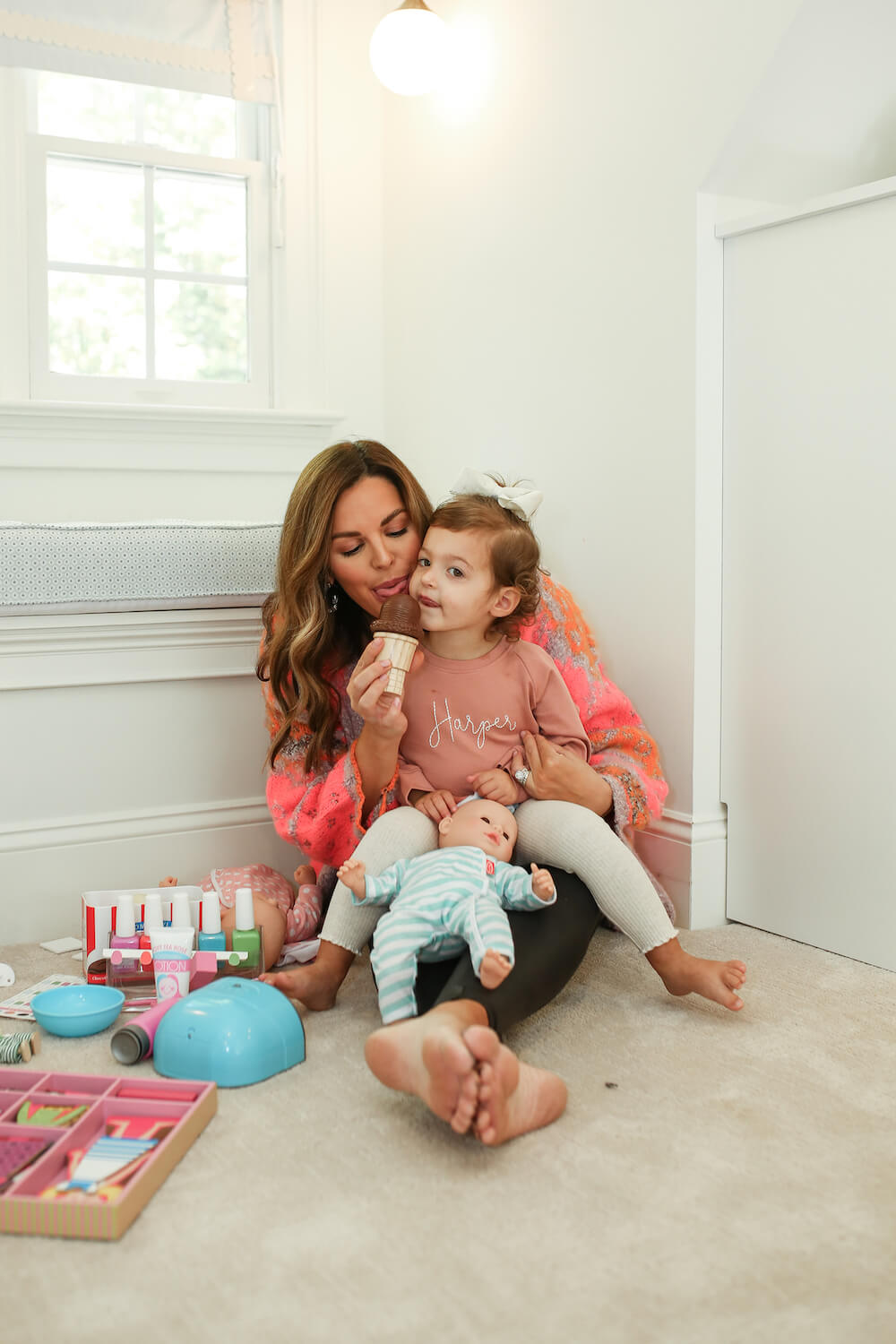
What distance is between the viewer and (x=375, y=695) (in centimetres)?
143

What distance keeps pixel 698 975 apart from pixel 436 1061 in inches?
19.1

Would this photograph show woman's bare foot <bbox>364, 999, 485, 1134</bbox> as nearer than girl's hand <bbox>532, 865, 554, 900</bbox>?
Yes

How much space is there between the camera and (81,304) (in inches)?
101

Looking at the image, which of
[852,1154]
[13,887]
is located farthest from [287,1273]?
[13,887]

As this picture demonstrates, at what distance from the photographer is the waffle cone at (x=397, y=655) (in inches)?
56.2

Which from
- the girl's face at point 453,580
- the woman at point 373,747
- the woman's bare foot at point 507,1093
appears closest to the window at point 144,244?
the woman at point 373,747

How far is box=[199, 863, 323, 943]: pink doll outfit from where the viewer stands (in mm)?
1711

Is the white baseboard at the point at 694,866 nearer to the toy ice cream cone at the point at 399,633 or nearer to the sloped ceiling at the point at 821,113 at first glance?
the toy ice cream cone at the point at 399,633

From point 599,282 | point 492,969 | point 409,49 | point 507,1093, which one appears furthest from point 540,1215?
point 409,49

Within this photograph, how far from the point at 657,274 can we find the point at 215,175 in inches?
54.7

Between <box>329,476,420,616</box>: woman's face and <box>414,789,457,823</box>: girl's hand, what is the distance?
12.2 inches

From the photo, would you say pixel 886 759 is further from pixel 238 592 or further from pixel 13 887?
pixel 13 887

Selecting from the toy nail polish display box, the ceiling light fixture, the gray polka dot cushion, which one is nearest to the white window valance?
the ceiling light fixture

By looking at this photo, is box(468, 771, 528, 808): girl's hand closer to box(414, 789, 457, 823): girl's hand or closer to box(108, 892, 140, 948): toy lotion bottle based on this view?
box(414, 789, 457, 823): girl's hand
